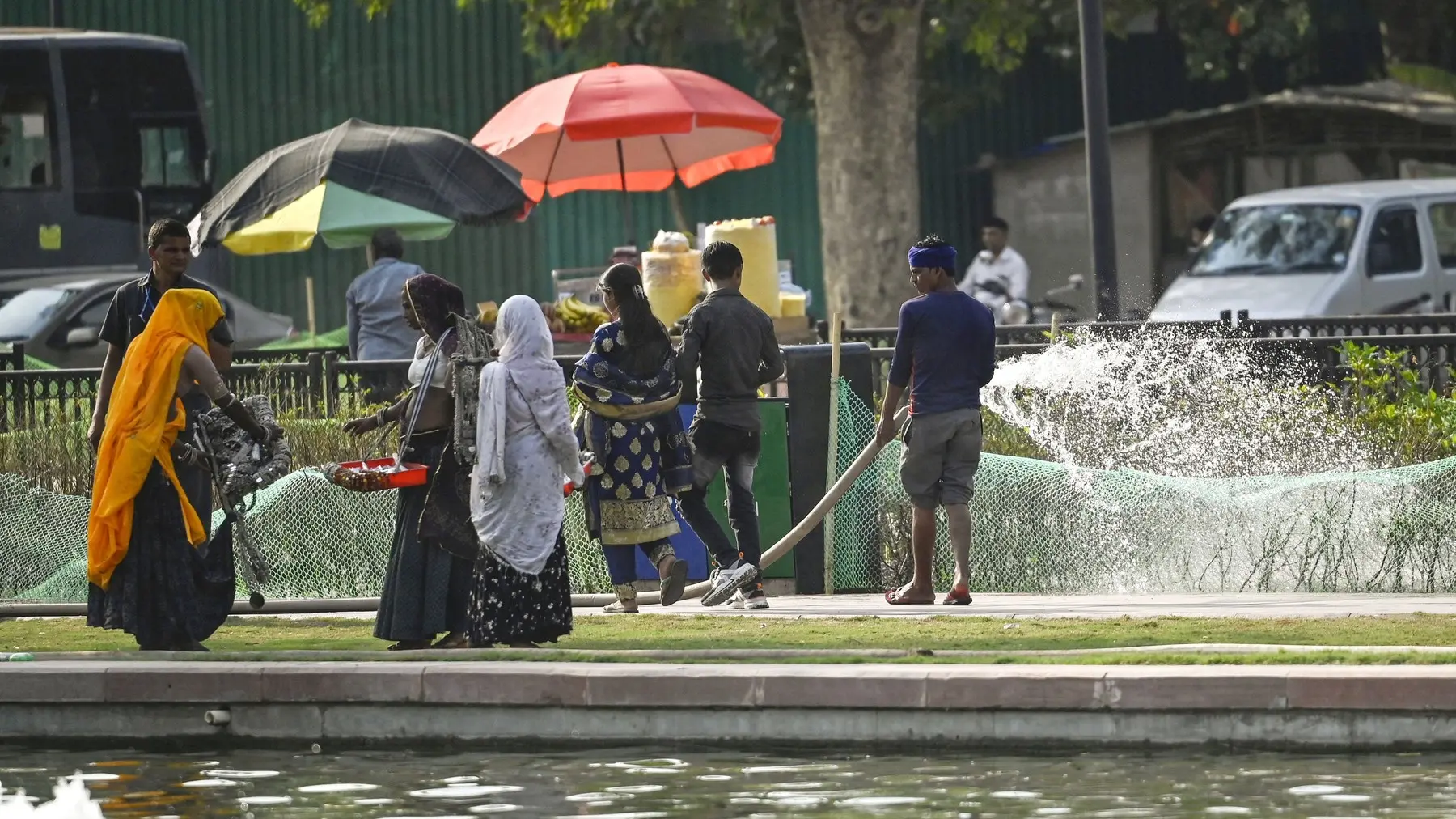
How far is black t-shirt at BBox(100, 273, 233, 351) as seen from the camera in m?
9.79

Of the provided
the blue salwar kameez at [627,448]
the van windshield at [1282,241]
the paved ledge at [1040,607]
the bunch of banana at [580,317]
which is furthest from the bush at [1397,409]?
the van windshield at [1282,241]

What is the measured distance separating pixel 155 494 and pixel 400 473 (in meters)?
0.92

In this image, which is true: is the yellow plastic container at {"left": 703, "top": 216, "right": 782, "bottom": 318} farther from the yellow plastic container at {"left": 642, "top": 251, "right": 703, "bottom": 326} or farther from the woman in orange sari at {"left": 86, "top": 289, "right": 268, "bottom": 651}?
the woman in orange sari at {"left": 86, "top": 289, "right": 268, "bottom": 651}

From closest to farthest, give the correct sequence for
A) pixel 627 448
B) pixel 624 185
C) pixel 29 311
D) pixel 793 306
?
1. pixel 627 448
2. pixel 793 306
3. pixel 624 185
4. pixel 29 311

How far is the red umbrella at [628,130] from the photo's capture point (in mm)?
16359

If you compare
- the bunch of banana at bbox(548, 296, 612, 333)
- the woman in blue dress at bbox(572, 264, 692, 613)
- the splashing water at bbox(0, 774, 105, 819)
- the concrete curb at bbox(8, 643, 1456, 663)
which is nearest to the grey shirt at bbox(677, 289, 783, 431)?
the woman in blue dress at bbox(572, 264, 692, 613)

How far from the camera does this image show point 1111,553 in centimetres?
1172

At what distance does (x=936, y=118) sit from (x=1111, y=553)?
707 inches

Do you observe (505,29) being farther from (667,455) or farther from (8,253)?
(667,455)

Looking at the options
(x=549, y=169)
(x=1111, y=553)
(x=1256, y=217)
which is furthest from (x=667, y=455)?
(x=1256, y=217)

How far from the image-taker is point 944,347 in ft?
35.3

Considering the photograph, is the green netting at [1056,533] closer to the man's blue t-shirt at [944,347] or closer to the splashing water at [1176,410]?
the splashing water at [1176,410]

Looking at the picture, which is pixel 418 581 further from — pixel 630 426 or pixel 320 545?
pixel 320 545

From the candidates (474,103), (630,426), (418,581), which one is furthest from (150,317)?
(474,103)
